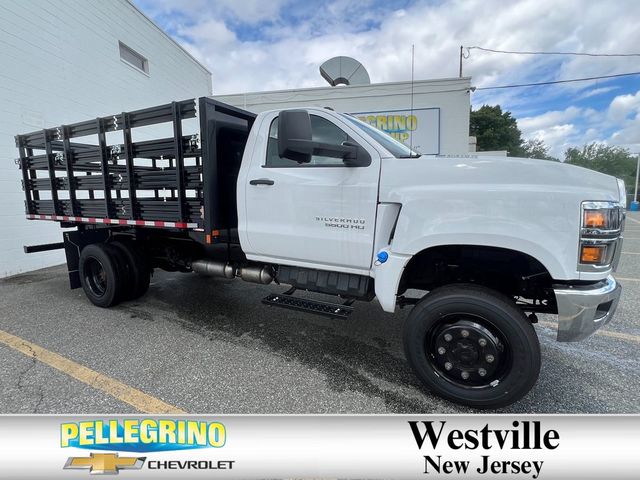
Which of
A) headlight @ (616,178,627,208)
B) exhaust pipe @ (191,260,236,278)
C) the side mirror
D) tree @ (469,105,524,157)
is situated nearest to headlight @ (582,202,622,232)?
headlight @ (616,178,627,208)

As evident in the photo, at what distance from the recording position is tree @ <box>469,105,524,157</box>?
40.3 m

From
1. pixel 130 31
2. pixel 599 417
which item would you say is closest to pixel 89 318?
pixel 599 417

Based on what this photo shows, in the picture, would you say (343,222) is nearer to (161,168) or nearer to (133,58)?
(161,168)

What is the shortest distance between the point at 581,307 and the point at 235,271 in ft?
10.3

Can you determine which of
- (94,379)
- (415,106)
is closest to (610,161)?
(415,106)

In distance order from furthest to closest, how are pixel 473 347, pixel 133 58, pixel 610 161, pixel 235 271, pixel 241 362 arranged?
1. pixel 610 161
2. pixel 133 58
3. pixel 235 271
4. pixel 241 362
5. pixel 473 347

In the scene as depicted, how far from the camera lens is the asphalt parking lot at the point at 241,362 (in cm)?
243

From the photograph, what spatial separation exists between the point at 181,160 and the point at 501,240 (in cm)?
300

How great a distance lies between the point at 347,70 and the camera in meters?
11.9

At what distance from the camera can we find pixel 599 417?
6.10ft

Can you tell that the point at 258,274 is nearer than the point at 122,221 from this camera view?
Yes

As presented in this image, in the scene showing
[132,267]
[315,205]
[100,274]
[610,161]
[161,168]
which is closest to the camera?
[315,205]

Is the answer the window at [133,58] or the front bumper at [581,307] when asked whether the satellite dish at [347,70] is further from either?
the front bumper at [581,307]

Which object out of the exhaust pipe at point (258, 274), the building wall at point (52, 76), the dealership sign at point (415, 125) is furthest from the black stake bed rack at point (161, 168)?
the dealership sign at point (415, 125)
